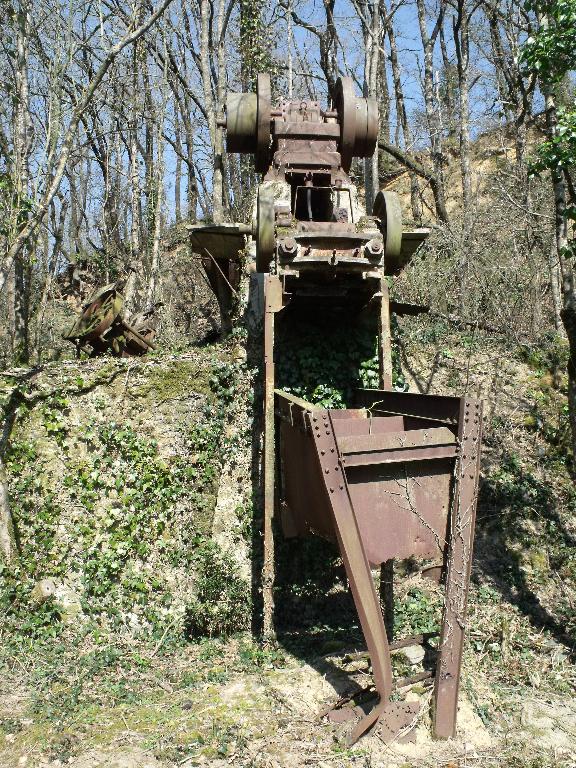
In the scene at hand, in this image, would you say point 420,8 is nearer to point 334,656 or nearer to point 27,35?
point 27,35

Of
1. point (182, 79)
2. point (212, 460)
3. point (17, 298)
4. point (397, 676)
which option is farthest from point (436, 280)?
point (182, 79)

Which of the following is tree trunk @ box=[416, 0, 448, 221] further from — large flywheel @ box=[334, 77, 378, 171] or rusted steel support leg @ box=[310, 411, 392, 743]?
rusted steel support leg @ box=[310, 411, 392, 743]

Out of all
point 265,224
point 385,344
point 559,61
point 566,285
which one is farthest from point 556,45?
point 385,344

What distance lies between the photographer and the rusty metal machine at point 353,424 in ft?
15.3

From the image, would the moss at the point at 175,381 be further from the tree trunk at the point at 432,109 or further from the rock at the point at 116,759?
the tree trunk at the point at 432,109

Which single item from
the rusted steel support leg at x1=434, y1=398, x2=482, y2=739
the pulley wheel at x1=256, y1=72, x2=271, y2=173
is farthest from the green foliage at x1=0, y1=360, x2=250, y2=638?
the pulley wheel at x1=256, y1=72, x2=271, y2=173

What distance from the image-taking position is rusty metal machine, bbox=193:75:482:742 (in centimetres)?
468

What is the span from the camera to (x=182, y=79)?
69.6 ft

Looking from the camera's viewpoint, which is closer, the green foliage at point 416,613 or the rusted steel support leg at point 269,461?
the rusted steel support leg at point 269,461

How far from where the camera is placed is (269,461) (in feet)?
22.0

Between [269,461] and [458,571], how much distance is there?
2519 mm

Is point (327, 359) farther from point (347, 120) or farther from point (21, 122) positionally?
point (21, 122)

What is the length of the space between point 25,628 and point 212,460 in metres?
2.70

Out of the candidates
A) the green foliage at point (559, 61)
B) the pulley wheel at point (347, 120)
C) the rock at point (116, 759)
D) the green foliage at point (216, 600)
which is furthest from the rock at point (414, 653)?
the pulley wheel at point (347, 120)
